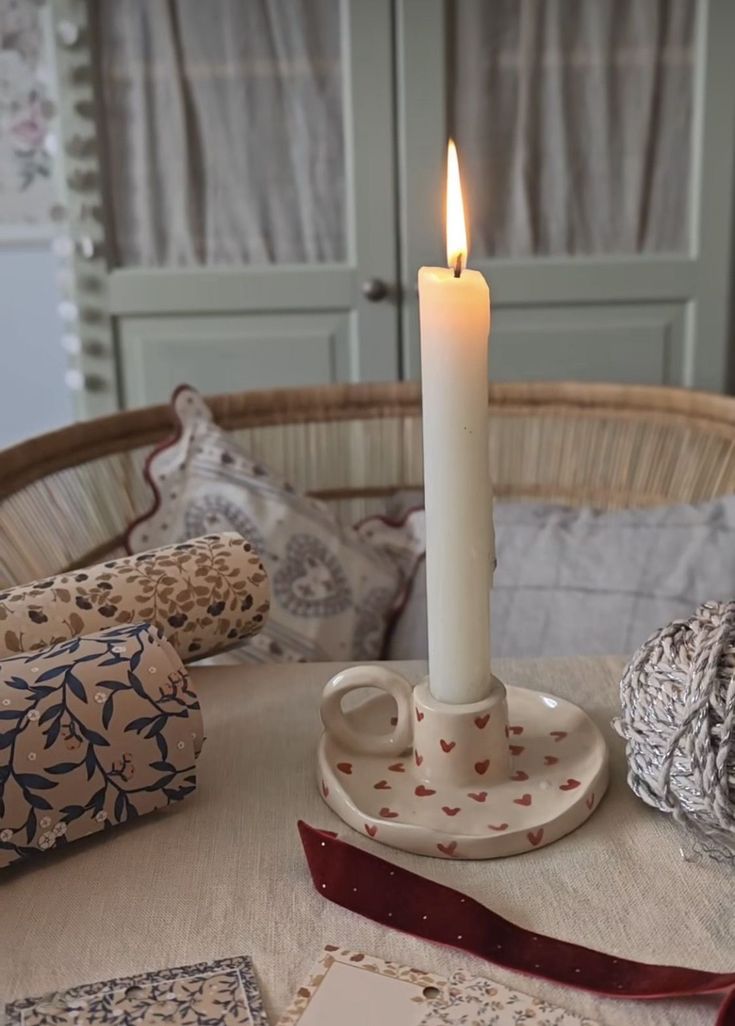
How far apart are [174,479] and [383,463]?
0.27m

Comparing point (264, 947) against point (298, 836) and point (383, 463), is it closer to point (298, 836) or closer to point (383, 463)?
point (298, 836)

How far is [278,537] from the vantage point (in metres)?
1.06

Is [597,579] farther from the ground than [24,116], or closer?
closer

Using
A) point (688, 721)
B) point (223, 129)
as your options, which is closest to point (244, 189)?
point (223, 129)

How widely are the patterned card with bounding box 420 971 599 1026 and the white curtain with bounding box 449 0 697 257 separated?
1.33m

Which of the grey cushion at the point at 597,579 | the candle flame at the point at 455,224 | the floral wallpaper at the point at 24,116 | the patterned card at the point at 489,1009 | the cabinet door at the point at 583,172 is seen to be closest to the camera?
the patterned card at the point at 489,1009

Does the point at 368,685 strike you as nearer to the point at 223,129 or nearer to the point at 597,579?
the point at 597,579

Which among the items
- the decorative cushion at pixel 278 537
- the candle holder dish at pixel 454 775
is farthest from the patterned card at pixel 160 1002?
the decorative cushion at pixel 278 537

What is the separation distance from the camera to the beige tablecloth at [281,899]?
475 mm

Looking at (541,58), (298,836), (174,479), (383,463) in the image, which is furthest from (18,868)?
(541,58)

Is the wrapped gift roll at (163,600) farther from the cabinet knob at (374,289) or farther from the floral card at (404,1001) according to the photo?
the cabinet knob at (374,289)

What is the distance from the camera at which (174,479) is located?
1.06 metres

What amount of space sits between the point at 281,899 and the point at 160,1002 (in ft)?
0.27

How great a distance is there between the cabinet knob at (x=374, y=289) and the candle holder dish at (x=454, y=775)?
109cm
